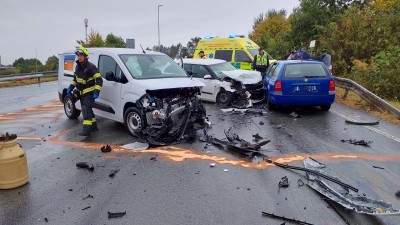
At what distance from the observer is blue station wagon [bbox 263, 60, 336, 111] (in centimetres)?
967

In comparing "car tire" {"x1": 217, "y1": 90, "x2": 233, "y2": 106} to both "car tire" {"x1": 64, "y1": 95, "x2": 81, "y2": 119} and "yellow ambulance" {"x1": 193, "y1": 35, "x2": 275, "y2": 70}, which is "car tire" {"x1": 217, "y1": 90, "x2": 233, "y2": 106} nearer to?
"car tire" {"x1": 64, "y1": 95, "x2": 81, "y2": 119}

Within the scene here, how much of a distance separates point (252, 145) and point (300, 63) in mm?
4618

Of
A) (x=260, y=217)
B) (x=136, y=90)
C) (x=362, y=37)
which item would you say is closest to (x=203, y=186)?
(x=260, y=217)

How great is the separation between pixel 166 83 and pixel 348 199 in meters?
4.43

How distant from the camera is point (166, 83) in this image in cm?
748

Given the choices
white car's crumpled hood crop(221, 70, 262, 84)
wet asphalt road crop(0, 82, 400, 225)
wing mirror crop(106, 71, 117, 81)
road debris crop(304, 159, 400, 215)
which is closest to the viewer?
road debris crop(304, 159, 400, 215)

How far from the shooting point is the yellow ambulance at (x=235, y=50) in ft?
52.9

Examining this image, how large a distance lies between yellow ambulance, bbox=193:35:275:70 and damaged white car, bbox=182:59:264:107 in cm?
340

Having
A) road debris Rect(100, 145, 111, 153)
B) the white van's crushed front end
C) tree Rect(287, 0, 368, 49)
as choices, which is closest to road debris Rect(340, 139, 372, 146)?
the white van's crushed front end

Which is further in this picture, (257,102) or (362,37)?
(362,37)

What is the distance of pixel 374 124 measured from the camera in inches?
338

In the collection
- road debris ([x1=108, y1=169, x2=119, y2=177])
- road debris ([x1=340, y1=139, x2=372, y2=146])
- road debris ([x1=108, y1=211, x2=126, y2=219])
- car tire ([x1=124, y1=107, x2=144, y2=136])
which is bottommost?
road debris ([x1=108, y1=211, x2=126, y2=219])

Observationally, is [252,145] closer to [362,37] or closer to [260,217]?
[260,217]

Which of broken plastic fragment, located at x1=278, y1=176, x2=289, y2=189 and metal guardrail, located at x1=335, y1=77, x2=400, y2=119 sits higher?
metal guardrail, located at x1=335, y1=77, x2=400, y2=119
